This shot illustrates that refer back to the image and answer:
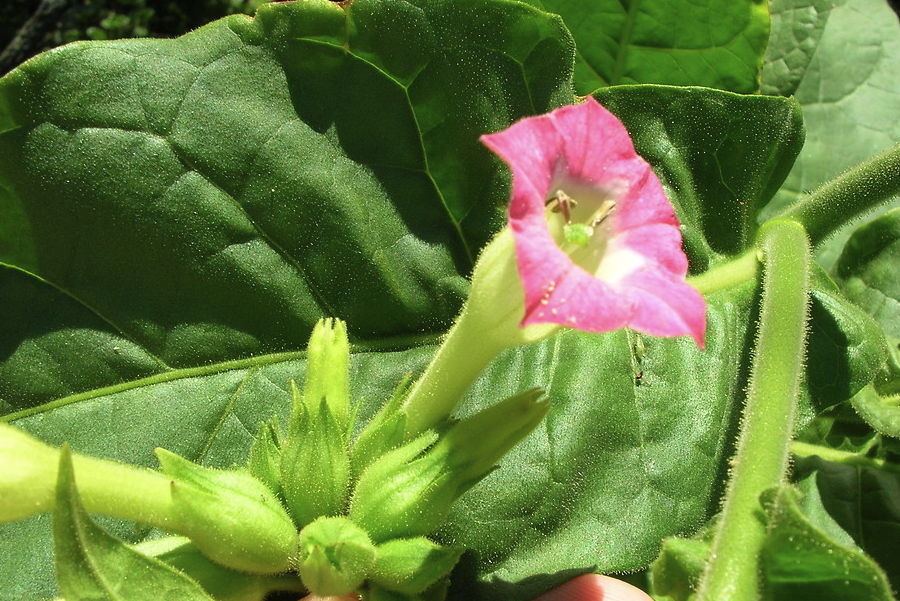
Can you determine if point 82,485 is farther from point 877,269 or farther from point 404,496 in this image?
point 877,269

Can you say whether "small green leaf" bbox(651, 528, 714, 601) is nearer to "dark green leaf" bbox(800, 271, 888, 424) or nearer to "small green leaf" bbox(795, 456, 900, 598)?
"dark green leaf" bbox(800, 271, 888, 424)

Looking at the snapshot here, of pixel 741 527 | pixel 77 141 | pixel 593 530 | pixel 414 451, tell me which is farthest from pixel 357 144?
pixel 741 527

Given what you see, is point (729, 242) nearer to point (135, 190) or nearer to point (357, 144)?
point (357, 144)

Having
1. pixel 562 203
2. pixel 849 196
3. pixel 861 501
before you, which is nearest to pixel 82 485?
pixel 562 203

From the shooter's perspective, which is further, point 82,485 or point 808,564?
point 82,485

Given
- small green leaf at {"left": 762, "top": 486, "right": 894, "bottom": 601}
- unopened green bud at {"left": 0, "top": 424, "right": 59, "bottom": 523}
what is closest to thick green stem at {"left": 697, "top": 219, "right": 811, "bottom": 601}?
small green leaf at {"left": 762, "top": 486, "right": 894, "bottom": 601}

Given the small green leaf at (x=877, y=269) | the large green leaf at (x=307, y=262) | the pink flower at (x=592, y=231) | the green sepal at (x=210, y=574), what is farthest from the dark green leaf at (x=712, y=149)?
the green sepal at (x=210, y=574)
